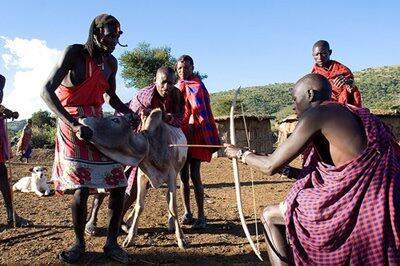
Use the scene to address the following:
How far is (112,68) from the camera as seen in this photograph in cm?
443

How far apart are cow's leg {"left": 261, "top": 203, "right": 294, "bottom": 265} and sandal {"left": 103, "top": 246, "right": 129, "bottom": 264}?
1503 mm

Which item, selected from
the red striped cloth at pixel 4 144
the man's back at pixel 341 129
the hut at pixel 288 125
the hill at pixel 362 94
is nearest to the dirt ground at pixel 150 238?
the man's back at pixel 341 129

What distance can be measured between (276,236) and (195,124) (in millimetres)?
2703

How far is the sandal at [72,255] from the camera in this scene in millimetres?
4148

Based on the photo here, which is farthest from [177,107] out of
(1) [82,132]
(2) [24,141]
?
(2) [24,141]

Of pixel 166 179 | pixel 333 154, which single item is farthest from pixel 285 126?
pixel 333 154

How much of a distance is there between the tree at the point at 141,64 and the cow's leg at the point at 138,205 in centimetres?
3491

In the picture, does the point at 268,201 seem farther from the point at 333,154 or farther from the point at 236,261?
the point at 333,154

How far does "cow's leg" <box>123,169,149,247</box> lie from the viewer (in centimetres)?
477

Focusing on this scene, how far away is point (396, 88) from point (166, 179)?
5698 centimetres

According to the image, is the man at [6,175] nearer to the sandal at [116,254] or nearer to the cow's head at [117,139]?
the sandal at [116,254]

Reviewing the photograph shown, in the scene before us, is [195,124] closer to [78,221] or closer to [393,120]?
[78,221]

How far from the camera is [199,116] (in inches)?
A: 229

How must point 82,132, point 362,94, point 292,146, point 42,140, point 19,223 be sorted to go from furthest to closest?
point 362,94, point 42,140, point 19,223, point 82,132, point 292,146
